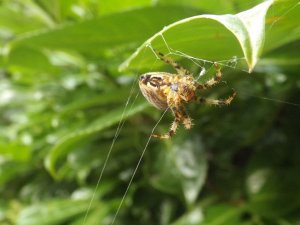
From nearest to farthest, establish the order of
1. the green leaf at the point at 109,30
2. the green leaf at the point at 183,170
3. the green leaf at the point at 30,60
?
the green leaf at the point at 109,30, the green leaf at the point at 183,170, the green leaf at the point at 30,60

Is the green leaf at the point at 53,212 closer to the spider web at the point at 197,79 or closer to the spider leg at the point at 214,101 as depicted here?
the spider web at the point at 197,79

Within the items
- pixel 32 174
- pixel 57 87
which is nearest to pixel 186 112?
pixel 57 87

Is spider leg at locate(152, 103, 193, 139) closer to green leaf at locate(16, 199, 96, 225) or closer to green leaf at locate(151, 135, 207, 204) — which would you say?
green leaf at locate(151, 135, 207, 204)

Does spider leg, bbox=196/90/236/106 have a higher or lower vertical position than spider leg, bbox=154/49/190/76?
lower

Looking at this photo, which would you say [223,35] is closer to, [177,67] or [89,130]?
[177,67]

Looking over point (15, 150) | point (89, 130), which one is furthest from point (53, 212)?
point (89, 130)

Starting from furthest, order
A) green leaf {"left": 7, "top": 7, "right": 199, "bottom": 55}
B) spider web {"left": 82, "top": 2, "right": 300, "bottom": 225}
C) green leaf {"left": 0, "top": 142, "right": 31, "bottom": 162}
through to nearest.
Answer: green leaf {"left": 0, "top": 142, "right": 31, "bottom": 162}
green leaf {"left": 7, "top": 7, "right": 199, "bottom": 55}
spider web {"left": 82, "top": 2, "right": 300, "bottom": 225}

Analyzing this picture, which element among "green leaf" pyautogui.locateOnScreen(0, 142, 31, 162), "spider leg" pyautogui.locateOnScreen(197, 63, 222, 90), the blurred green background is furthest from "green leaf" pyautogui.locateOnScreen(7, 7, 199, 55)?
"green leaf" pyautogui.locateOnScreen(0, 142, 31, 162)

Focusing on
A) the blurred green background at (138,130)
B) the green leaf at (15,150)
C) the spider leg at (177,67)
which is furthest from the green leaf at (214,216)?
the green leaf at (15,150)
